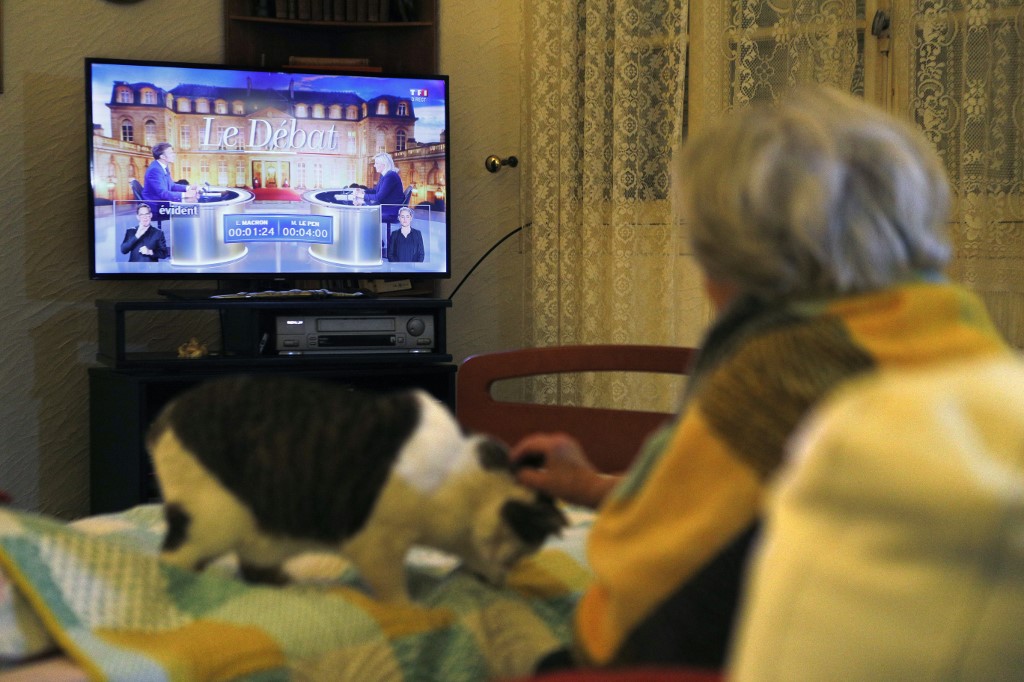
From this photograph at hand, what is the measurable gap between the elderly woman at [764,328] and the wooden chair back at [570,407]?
3.03ft

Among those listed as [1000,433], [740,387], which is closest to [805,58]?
[740,387]

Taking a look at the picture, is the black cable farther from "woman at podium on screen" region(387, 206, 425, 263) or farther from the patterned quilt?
the patterned quilt

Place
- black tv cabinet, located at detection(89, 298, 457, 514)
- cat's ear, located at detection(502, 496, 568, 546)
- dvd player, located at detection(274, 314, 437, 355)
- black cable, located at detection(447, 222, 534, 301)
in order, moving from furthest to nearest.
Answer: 1. black cable, located at detection(447, 222, 534, 301)
2. dvd player, located at detection(274, 314, 437, 355)
3. black tv cabinet, located at detection(89, 298, 457, 514)
4. cat's ear, located at detection(502, 496, 568, 546)

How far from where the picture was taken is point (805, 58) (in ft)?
9.12

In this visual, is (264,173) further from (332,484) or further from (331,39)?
(332,484)

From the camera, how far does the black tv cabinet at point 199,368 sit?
112 inches

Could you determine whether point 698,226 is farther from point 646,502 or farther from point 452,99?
point 452,99

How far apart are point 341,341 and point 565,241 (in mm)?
713

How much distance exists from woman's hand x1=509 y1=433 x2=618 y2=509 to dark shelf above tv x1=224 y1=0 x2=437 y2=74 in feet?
7.78

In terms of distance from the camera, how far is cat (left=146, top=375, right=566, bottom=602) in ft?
3.34

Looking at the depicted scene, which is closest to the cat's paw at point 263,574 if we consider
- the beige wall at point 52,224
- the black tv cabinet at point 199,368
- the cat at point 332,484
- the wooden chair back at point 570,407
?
the cat at point 332,484

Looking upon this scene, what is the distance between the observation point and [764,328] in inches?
30.9

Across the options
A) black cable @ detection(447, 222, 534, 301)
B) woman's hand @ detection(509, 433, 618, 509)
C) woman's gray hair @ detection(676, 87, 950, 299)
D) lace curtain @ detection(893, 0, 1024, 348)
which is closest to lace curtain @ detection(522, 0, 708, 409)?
black cable @ detection(447, 222, 534, 301)

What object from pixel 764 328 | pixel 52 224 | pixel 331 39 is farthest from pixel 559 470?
pixel 331 39
